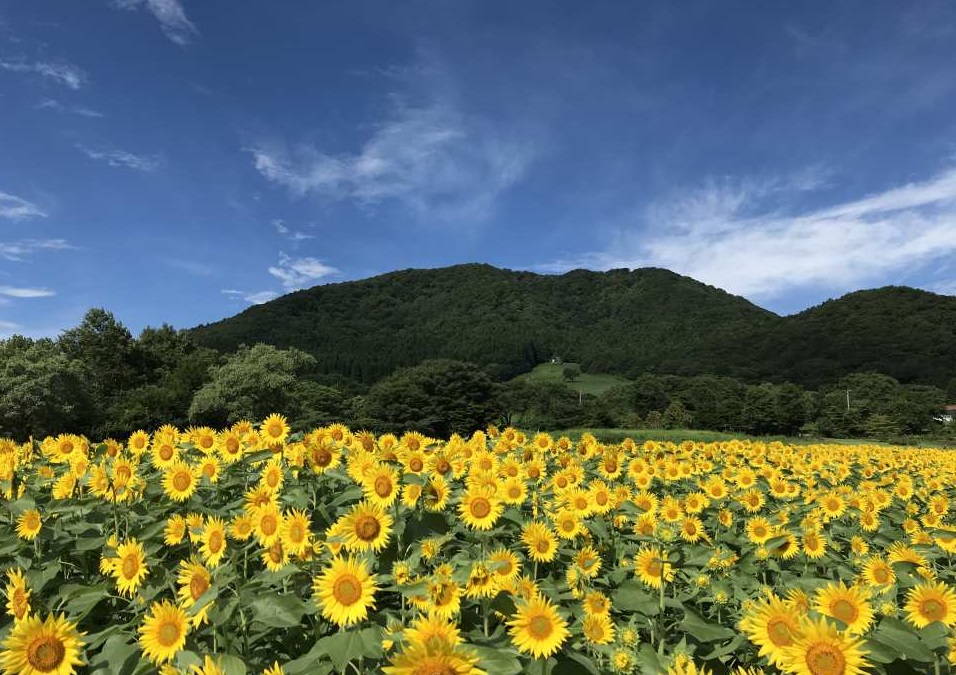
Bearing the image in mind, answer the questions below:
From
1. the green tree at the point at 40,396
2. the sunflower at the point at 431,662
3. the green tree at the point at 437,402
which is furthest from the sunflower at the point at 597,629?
the green tree at the point at 437,402

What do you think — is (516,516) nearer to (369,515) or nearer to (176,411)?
(369,515)

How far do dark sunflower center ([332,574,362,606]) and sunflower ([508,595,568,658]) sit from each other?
56 centimetres

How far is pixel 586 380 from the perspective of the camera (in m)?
144

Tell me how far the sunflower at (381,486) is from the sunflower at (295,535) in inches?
19.1

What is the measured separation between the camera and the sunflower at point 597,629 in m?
2.44

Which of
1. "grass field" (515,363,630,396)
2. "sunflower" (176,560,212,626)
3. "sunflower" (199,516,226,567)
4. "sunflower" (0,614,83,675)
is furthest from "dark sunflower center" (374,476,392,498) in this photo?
"grass field" (515,363,630,396)

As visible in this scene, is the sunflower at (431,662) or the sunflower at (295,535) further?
the sunflower at (295,535)

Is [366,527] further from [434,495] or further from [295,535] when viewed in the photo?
[434,495]

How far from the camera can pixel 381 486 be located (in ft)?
10.5

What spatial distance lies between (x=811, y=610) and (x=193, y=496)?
343 centimetres

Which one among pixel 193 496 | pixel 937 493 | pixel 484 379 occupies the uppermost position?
pixel 484 379

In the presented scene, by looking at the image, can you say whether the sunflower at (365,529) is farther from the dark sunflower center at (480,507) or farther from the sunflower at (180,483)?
the sunflower at (180,483)

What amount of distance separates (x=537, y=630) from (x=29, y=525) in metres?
→ 2.74

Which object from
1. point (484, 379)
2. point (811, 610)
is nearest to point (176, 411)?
point (484, 379)
